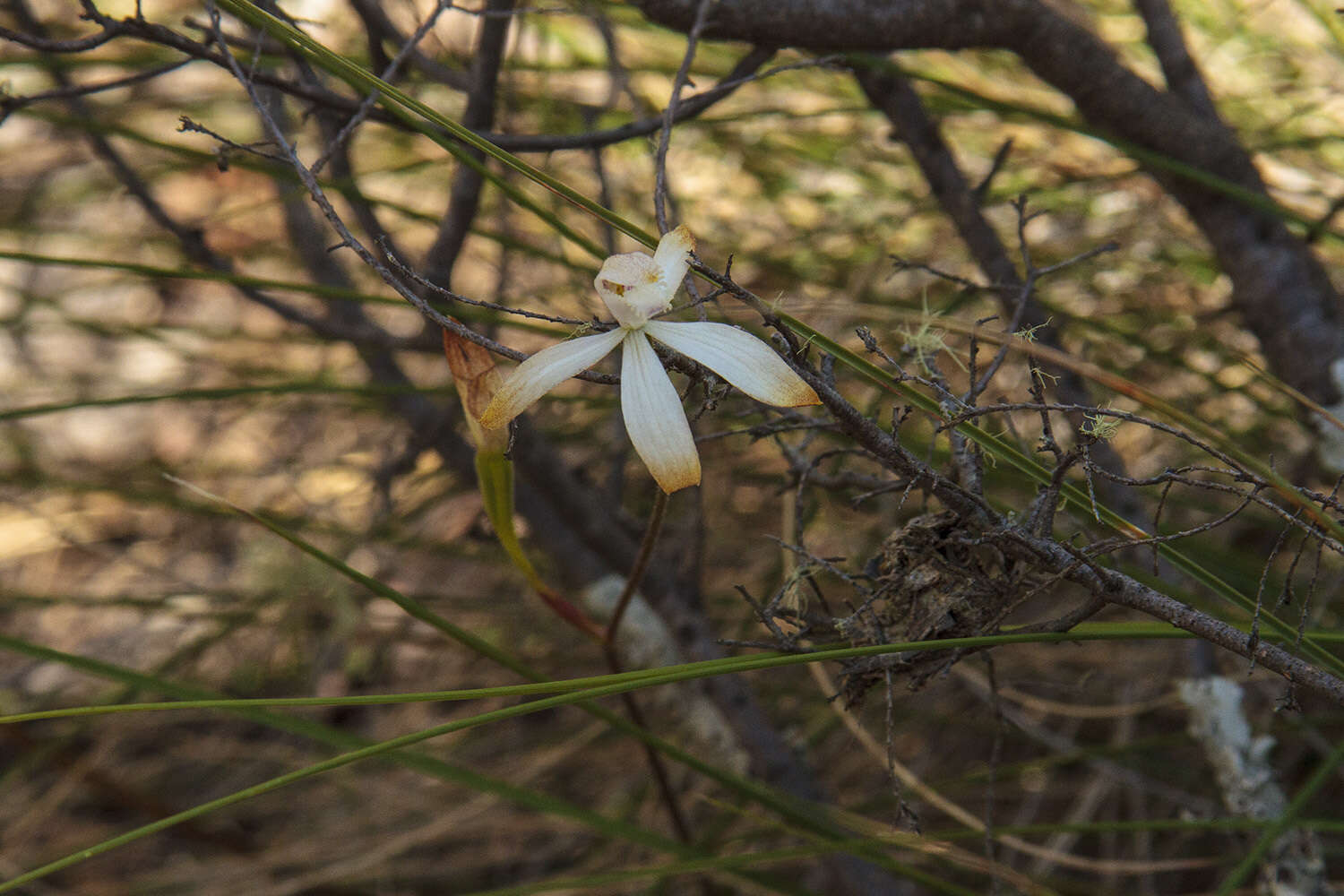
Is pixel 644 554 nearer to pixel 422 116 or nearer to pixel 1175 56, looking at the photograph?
pixel 422 116

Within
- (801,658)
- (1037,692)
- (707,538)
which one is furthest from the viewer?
(707,538)

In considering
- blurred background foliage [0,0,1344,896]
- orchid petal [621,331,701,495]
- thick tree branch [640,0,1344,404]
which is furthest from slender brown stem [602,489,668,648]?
thick tree branch [640,0,1344,404]

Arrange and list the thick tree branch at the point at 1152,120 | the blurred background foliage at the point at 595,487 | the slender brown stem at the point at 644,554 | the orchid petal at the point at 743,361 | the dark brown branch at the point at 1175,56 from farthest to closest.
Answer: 1. the blurred background foliage at the point at 595,487
2. the dark brown branch at the point at 1175,56
3. the thick tree branch at the point at 1152,120
4. the slender brown stem at the point at 644,554
5. the orchid petal at the point at 743,361

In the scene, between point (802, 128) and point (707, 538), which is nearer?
point (707, 538)

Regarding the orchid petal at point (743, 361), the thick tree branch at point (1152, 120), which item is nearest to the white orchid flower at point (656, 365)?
the orchid petal at point (743, 361)

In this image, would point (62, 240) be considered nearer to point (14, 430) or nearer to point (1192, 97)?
point (14, 430)

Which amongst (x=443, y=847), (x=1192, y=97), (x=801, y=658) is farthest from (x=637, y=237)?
(x=443, y=847)

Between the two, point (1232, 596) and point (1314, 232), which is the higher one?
point (1314, 232)

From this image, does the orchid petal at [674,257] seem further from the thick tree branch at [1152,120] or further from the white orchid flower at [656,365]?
the thick tree branch at [1152,120]
